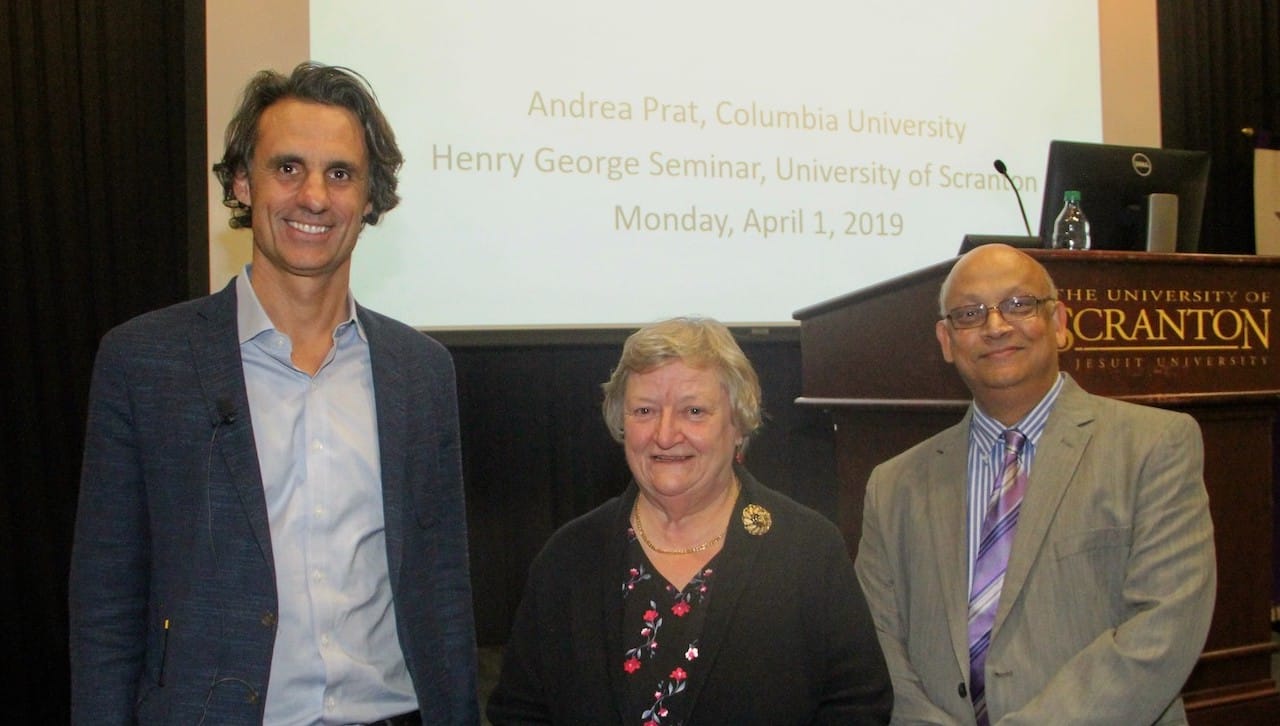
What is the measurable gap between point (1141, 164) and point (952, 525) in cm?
163

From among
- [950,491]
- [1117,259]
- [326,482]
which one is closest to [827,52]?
[1117,259]

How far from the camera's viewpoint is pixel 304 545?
1.49 meters

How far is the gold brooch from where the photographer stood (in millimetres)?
1713

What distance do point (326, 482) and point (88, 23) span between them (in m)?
3.11

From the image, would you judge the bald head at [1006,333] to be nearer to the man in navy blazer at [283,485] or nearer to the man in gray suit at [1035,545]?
the man in gray suit at [1035,545]

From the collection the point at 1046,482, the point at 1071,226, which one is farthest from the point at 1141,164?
the point at 1046,482

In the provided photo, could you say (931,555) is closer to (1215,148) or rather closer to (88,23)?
(88,23)

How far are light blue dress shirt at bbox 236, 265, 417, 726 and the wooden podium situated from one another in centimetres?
150

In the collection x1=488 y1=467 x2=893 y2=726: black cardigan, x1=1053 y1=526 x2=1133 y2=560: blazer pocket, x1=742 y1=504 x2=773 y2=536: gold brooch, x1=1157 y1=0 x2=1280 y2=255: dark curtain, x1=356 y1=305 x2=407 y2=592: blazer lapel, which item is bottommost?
Answer: x1=488 y1=467 x2=893 y2=726: black cardigan

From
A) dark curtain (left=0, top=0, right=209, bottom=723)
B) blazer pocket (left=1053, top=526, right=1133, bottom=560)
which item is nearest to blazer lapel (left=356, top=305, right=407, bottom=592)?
blazer pocket (left=1053, top=526, right=1133, bottom=560)

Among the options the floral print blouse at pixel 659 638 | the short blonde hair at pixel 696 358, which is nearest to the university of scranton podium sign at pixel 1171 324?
the short blonde hair at pixel 696 358

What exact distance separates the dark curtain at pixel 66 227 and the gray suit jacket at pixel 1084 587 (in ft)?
9.27

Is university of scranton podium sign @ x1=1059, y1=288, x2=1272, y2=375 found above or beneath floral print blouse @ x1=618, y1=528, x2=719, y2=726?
above

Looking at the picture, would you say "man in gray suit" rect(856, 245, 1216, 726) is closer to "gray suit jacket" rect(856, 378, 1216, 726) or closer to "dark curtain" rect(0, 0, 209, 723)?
"gray suit jacket" rect(856, 378, 1216, 726)
